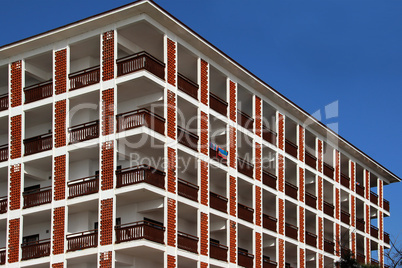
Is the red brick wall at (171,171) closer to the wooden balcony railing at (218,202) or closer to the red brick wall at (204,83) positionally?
the wooden balcony railing at (218,202)

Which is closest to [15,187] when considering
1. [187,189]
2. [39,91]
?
[39,91]

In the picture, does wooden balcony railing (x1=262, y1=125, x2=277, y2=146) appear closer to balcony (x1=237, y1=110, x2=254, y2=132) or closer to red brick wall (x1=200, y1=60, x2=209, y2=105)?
balcony (x1=237, y1=110, x2=254, y2=132)

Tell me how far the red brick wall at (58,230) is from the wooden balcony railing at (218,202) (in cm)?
953

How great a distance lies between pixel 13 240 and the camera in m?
49.7

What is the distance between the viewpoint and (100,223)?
46375 mm

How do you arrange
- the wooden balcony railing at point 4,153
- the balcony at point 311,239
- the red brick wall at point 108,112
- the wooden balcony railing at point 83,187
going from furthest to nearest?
1. the balcony at point 311,239
2. the wooden balcony railing at point 4,153
3. the red brick wall at point 108,112
4. the wooden balcony railing at point 83,187

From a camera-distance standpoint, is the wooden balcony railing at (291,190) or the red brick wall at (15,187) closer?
the red brick wall at (15,187)

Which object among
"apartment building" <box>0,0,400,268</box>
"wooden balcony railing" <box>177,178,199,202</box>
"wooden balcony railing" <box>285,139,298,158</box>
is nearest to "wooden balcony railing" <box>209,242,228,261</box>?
"apartment building" <box>0,0,400,268</box>

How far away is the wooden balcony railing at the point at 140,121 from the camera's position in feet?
153

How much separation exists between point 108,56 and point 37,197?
9354 mm

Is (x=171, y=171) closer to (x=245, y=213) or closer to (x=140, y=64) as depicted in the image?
(x=140, y=64)

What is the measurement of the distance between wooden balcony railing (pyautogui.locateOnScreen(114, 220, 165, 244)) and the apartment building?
6 cm

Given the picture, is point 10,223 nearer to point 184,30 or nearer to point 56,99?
point 56,99

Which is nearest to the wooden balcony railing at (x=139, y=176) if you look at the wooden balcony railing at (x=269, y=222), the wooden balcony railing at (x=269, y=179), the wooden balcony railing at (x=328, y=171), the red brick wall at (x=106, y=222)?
the red brick wall at (x=106, y=222)
